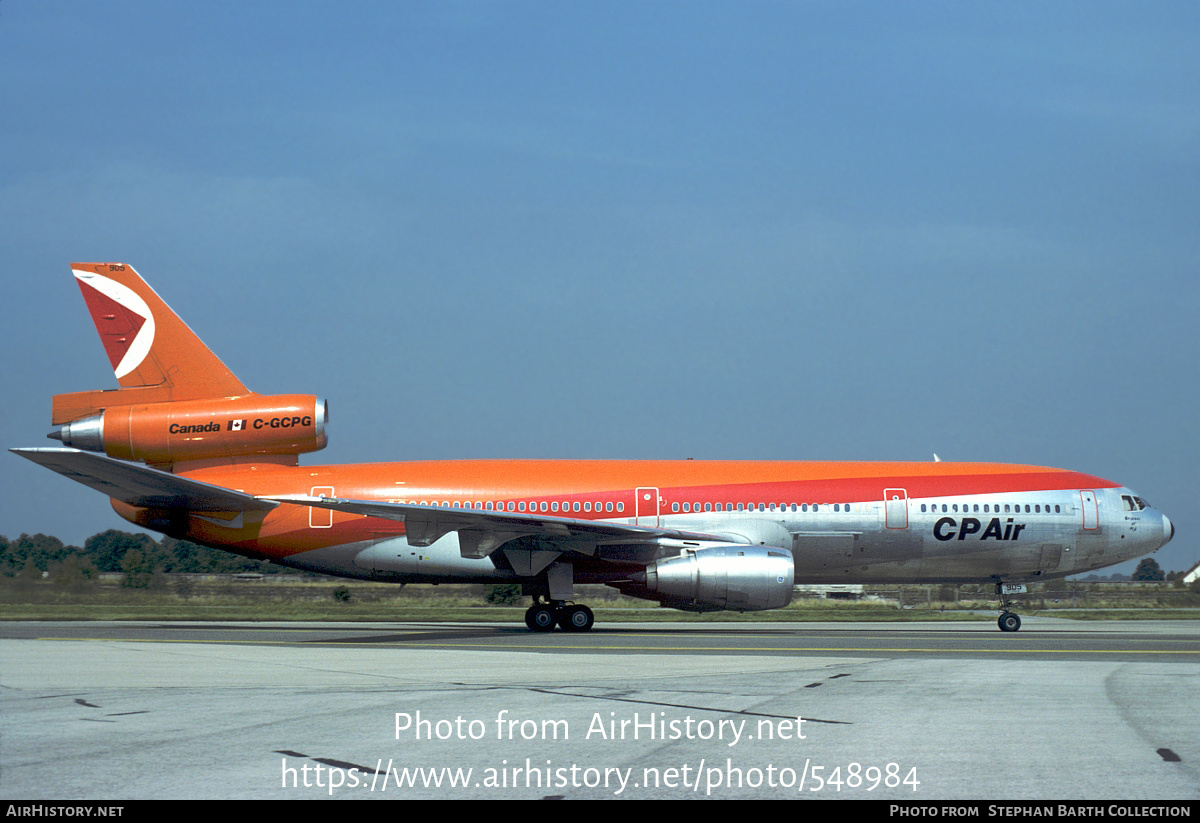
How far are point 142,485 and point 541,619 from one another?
27.4 ft

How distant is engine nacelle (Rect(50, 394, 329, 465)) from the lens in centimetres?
2219

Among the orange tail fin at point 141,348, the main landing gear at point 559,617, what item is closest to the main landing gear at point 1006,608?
the main landing gear at point 559,617

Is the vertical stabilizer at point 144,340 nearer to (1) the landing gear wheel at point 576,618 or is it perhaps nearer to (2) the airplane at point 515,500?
(2) the airplane at point 515,500

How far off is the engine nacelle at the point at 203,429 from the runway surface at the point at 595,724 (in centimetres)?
712

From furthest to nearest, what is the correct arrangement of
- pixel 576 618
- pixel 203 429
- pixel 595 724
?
pixel 203 429 → pixel 576 618 → pixel 595 724

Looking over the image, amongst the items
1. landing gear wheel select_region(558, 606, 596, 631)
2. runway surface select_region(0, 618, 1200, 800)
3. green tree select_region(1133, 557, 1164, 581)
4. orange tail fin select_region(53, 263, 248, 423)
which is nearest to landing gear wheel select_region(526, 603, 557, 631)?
landing gear wheel select_region(558, 606, 596, 631)

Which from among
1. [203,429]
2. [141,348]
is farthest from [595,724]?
[141,348]

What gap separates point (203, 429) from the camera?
2244cm

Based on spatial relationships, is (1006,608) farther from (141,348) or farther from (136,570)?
(136,570)

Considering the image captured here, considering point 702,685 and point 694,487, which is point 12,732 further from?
point 694,487

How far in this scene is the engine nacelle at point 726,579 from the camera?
1959 cm

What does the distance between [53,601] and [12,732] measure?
A: 25.3 metres

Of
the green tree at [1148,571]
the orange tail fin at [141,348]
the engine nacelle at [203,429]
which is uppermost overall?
the orange tail fin at [141,348]
